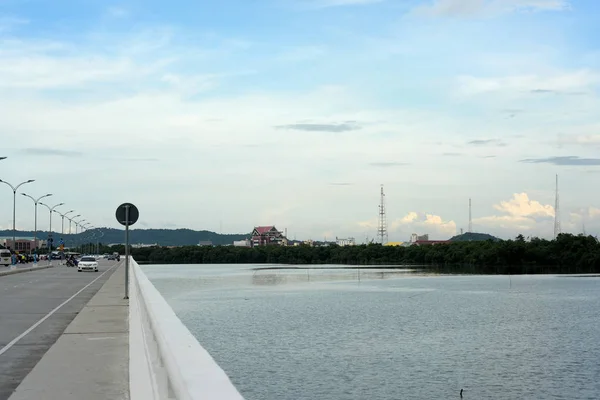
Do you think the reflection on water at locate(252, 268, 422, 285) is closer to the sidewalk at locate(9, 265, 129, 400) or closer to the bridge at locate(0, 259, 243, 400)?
the bridge at locate(0, 259, 243, 400)

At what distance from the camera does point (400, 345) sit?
106 ft

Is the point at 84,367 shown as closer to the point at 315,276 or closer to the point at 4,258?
the point at 4,258

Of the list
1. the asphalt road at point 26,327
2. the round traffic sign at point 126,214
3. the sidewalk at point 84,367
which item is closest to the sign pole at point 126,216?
the round traffic sign at point 126,214

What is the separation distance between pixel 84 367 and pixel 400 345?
67.9ft

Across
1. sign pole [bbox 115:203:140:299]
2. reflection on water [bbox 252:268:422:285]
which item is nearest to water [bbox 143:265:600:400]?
sign pole [bbox 115:203:140:299]

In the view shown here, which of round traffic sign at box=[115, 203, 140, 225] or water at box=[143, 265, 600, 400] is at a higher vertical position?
round traffic sign at box=[115, 203, 140, 225]

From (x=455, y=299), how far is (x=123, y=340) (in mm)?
46648

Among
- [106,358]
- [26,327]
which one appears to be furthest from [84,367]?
[26,327]

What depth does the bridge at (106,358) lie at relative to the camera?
6117 millimetres

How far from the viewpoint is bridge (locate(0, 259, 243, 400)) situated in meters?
6.12

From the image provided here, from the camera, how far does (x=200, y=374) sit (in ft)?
18.7

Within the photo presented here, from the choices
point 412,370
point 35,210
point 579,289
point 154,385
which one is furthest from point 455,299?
point 35,210

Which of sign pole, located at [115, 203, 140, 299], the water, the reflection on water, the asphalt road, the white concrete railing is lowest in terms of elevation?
the reflection on water

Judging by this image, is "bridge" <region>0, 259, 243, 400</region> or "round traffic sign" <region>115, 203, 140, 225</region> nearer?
"bridge" <region>0, 259, 243, 400</region>
